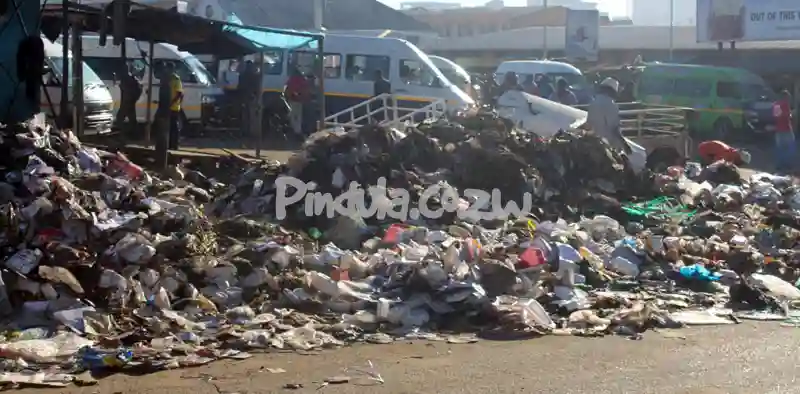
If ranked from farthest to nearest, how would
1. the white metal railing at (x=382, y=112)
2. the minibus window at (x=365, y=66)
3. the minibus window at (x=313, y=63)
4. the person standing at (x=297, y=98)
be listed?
1. the minibus window at (x=313, y=63)
2. the minibus window at (x=365, y=66)
3. the person standing at (x=297, y=98)
4. the white metal railing at (x=382, y=112)

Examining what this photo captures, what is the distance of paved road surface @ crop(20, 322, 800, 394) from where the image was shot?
6273mm

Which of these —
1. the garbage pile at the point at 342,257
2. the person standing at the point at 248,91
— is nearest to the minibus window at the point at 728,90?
the person standing at the point at 248,91

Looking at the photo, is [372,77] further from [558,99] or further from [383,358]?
[383,358]

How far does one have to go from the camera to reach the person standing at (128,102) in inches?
738

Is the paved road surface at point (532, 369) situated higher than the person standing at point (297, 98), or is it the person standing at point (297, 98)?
the person standing at point (297, 98)

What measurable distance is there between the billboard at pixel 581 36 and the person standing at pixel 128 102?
21.2 m

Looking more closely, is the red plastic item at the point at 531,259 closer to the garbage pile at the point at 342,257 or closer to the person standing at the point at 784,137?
the garbage pile at the point at 342,257

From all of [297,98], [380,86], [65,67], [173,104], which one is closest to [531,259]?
[65,67]

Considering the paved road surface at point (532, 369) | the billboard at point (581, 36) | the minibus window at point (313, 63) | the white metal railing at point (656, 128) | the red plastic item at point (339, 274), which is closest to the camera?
the paved road surface at point (532, 369)

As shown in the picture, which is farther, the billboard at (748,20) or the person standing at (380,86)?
the billboard at (748,20)

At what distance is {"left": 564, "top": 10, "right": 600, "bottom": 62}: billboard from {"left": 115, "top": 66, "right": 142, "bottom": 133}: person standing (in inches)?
835

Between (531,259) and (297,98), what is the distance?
12411mm

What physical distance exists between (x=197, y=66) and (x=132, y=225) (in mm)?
13514

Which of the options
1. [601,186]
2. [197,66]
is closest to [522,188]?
[601,186]
